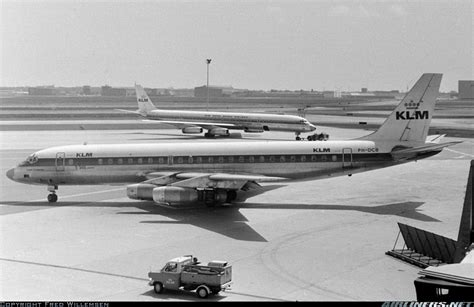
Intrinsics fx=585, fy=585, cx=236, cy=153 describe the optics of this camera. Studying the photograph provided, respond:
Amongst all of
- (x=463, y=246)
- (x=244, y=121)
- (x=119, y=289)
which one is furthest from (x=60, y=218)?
(x=244, y=121)

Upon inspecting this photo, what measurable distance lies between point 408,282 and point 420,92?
19.0 meters

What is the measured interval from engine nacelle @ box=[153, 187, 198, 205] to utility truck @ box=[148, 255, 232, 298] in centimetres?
1301

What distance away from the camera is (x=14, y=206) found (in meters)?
37.4

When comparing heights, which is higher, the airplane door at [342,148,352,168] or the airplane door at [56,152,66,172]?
the airplane door at [342,148,352,168]

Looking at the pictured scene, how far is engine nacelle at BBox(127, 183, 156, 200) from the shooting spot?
3472 centimetres

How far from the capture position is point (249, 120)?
283 feet

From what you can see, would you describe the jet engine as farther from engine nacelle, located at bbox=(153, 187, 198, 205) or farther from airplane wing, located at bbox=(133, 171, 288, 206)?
airplane wing, located at bbox=(133, 171, 288, 206)

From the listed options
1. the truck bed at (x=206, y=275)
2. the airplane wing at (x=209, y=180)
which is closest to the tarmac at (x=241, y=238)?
the truck bed at (x=206, y=275)

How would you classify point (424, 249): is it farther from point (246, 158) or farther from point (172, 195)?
point (246, 158)

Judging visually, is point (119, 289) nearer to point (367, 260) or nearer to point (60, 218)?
point (367, 260)

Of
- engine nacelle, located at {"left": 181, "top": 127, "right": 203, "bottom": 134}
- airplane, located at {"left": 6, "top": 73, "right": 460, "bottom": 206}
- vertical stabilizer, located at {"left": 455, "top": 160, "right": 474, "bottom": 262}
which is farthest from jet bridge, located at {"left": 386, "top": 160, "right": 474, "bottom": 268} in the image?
engine nacelle, located at {"left": 181, "top": 127, "right": 203, "bottom": 134}

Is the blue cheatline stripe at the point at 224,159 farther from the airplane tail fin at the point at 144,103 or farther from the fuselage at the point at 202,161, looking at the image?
the airplane tail fin at the point at 144,103

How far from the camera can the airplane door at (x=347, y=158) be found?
122 feet

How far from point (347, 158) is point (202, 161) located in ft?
30.5
